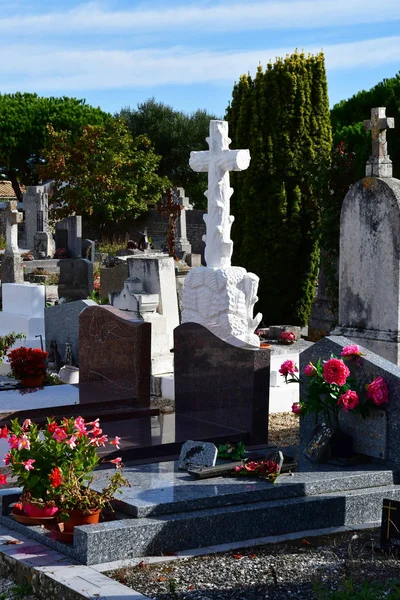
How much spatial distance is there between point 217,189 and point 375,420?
5614 millimetres

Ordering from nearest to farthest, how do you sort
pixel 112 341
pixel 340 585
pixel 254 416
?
pixel 340 585 → pixel 254 416 → pixel 112 341

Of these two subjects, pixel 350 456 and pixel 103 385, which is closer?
pixel 350 456

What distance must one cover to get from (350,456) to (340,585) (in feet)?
6.69

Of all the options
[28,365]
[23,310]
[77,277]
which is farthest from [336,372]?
[77,277]

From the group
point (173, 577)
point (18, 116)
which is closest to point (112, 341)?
point (173, 577)

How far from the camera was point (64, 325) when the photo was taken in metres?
12.4

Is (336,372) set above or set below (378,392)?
above

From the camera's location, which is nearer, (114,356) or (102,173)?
(114,356)

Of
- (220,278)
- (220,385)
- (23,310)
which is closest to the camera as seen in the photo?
(220,385)

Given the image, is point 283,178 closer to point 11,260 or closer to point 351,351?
point 11,260

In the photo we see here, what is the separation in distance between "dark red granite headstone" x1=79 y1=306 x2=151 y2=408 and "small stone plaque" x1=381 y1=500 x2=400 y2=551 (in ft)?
12.5

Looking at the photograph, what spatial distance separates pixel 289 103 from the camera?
1645cm

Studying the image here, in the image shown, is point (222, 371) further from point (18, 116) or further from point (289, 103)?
point (18, 116)

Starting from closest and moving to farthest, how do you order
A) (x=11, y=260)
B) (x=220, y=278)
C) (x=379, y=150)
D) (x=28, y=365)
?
(x=28, y=365), (x=379, y=150), (x=220, y=278), (x=11, y=260)
